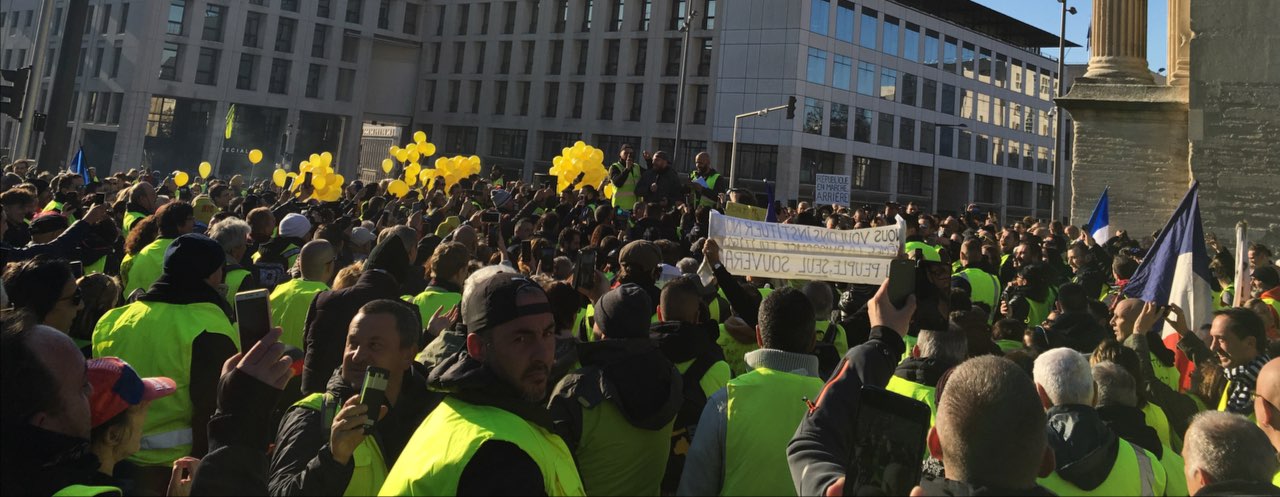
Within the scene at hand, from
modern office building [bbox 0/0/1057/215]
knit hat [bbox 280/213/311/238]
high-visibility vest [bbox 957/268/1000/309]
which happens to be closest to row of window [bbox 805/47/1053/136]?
modern office building [bbox 0/0/1057/215]

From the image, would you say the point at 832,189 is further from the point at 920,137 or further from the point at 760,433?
the point at 920,137

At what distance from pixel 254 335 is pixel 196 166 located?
6218 cm

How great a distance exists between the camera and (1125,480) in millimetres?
3291

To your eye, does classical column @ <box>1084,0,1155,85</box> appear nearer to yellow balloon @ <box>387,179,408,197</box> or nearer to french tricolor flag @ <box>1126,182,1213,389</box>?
french tricolor flag @ <box>1126,182,1213,389</box>

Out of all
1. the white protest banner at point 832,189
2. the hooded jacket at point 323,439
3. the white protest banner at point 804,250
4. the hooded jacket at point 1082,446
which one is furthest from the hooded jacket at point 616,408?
the white protest banner at point 832,189

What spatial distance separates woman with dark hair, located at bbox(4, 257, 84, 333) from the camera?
13.4 ft

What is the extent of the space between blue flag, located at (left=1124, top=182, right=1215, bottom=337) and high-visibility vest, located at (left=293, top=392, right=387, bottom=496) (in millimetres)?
6146

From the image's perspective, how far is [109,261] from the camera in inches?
332

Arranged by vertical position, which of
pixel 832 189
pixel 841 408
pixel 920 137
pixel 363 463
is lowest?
pixel 363 463

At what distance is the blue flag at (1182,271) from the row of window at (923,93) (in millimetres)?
47170

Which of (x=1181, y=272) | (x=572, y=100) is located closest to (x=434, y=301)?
(x=1181, y=272)

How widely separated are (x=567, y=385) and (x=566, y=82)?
194 feet

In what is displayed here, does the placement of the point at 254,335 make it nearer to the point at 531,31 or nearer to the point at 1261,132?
A: the point at 1261,132

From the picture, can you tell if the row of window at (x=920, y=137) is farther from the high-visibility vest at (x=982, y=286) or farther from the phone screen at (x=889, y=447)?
the phone screen at (x=889, y=447)
